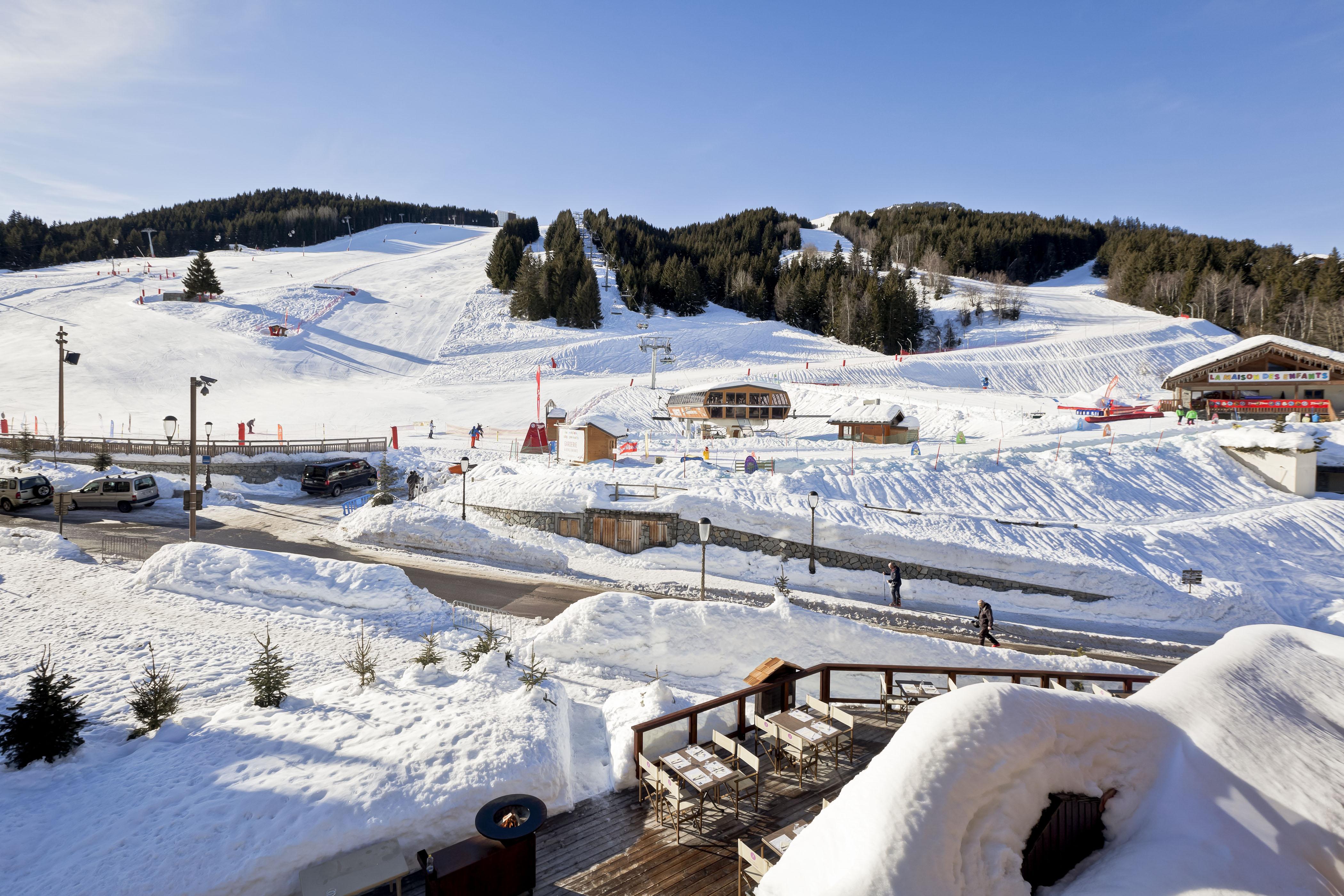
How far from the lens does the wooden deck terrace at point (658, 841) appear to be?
18.7 ft

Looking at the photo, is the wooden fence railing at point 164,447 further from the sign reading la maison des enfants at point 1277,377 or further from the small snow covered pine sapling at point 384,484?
the sign reading la maison des enfants at point 1277,377

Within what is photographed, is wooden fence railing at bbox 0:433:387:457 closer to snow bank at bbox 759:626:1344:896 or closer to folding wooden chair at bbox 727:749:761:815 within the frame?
folding wooden chair at bbox 727:749:761:815

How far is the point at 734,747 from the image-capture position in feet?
22.6

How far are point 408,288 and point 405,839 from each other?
92616 millimetres

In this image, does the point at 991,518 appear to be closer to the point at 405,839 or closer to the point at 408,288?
the point at 405,839

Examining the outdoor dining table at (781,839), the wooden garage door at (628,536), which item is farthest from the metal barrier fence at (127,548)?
the outdoor dining table at (781,839)

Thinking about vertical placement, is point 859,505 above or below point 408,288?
below

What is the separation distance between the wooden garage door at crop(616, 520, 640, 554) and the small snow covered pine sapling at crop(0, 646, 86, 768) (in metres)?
16.1

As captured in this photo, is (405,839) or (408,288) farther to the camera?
(408,288)

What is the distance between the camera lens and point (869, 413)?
3584cm

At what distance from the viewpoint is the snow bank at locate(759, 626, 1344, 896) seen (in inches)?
119

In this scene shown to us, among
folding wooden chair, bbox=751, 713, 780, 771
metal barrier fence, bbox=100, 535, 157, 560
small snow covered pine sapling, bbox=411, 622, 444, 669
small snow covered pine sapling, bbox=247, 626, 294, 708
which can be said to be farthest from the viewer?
metal barrier fence, bbox=100, 535, 157, 560

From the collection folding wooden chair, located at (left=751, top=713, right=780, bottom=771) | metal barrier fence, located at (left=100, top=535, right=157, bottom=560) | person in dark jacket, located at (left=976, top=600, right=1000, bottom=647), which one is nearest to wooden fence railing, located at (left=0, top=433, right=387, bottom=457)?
metal barrier fence, located at (left=100, top=535, right=157, bottom=560)

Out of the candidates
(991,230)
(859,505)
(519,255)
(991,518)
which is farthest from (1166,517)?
(991,230)
